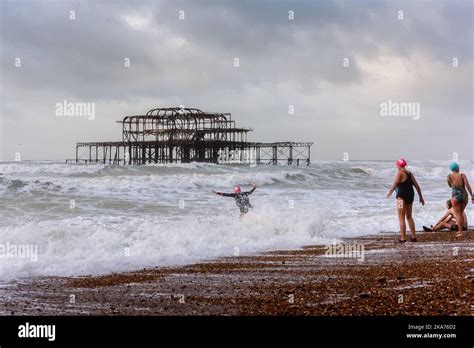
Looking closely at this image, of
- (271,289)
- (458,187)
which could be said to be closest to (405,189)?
(458,187)

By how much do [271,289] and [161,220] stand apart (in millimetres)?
10968

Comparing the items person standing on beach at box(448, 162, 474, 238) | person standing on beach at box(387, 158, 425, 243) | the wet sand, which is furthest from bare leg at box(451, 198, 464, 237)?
the wet sand

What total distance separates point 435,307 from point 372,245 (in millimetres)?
7094

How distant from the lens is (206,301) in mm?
6504

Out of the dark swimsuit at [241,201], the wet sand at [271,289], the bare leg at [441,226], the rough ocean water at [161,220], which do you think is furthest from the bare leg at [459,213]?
the dark swimsuit at [241,201]

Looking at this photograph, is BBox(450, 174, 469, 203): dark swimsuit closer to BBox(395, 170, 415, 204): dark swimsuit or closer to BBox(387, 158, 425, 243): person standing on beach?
BBox(387, 158, 425, 243): person standing on beach

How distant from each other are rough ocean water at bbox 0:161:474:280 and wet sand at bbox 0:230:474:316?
895 millimetres

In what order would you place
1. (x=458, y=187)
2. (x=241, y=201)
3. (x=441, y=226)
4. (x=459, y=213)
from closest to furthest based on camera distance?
(x=458, y=187) < (x=459, y=213) < (x=441, y=226) < (x=241, y=201)

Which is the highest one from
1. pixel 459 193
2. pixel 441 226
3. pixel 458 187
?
pixel 458 187

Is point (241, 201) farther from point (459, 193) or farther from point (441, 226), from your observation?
point (459, 193)

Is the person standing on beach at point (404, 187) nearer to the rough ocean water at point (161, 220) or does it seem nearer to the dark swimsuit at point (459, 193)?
the dark swimsuit at point (459, 193)

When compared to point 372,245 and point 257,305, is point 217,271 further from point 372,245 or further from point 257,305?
point 372,245

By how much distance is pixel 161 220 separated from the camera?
17812mm
